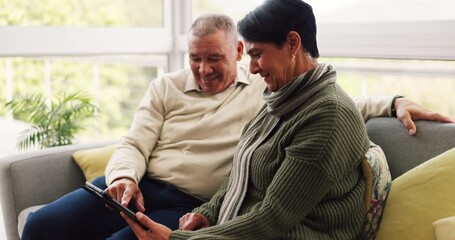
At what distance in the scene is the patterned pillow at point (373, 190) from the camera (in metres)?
1.66

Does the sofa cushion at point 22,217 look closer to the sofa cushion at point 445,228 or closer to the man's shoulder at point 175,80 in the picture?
the man's shoulder at point 175,80

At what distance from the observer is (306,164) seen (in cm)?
150

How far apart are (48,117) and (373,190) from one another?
78.9 inches

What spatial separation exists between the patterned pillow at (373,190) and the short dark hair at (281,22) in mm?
385

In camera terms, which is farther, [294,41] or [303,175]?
[294,41]

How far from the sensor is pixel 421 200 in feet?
5.43

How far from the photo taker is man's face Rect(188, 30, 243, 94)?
86.0 inches

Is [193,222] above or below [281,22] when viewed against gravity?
below

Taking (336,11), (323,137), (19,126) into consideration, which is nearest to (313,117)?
(323,137)

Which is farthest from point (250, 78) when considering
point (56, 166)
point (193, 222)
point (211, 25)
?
point (56, 166)

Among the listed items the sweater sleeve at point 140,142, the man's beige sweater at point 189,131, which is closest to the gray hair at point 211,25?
the man's beige sweater at point 189,131

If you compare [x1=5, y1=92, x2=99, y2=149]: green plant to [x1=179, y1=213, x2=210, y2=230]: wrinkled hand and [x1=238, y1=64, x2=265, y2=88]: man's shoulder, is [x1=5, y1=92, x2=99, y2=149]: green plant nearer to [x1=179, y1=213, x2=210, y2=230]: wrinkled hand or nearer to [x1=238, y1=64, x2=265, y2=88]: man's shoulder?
[x1=238, y1=64, x2=265, y2=88]: man's shoulder

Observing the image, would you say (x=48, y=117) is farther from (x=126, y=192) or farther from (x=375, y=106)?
(x=375, y=106)

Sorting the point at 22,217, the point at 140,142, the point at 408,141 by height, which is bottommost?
the point at 22,217
